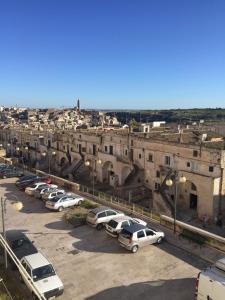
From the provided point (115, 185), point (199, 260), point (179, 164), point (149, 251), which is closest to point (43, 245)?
point (149, 251)

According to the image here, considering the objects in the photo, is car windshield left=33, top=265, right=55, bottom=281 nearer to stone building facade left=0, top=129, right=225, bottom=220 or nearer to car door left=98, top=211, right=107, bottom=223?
car door left=98, top=211, right=107, bottom=223

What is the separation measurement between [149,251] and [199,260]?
2.94 m

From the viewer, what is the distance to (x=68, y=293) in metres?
15.7

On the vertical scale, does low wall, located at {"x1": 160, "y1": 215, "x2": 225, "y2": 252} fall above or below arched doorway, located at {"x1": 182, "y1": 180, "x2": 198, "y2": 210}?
above

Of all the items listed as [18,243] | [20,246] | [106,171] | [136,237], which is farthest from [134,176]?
[20,246]

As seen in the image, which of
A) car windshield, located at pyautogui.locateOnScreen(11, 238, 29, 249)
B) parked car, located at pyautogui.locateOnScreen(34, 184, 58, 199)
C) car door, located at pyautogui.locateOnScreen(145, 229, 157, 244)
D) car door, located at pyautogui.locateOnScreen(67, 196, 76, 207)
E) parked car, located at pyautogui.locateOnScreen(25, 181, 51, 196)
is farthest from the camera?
parked car, located at pyautogui.locateOnScreen(25, 181, 51, 196)

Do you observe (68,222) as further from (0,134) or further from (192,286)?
(0,134)

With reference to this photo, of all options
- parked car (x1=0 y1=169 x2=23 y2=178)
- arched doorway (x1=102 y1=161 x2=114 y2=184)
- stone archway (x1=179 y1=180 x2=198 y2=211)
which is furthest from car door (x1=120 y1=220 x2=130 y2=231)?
arched doorway (x1=102 y1=161 x2=114 y2=184)

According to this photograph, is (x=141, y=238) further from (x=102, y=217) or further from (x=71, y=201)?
(x=71, y=201)

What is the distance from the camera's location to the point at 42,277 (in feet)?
51.3

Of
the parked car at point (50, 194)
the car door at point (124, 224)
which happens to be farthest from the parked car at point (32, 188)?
the car door at point (124, 224)

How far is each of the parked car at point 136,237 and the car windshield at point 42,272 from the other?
5.15 m

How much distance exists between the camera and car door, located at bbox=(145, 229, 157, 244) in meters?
20.0

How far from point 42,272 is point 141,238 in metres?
6.43
